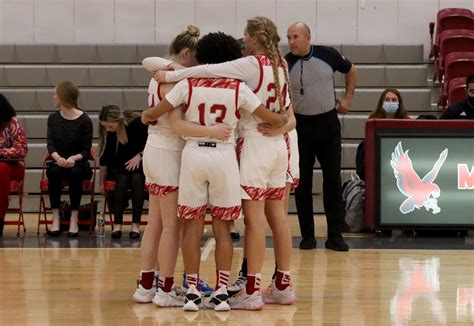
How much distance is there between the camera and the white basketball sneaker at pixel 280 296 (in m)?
5.99

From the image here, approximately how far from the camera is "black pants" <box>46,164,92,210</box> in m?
9.43

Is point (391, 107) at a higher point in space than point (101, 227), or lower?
higher

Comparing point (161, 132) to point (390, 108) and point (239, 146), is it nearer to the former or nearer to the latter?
point (239, 146)

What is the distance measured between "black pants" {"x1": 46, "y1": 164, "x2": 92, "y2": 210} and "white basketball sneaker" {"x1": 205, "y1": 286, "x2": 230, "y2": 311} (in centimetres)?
A: 388

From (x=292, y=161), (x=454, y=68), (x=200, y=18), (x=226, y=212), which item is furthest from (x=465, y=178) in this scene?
(x=200, y=18)

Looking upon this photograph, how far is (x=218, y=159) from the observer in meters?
5.63

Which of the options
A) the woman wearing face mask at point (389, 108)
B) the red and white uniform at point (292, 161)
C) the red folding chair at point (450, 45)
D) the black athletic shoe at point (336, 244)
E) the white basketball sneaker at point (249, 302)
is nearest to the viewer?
the white basketball sneaker at point (249, 302)

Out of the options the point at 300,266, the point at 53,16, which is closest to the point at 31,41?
the point at 53,16

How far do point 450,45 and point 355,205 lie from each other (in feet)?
13.7

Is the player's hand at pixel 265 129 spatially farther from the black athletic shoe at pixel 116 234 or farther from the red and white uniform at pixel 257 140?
the black athletic shoe at pixel 116 234

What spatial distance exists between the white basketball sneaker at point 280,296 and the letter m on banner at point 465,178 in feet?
11.8

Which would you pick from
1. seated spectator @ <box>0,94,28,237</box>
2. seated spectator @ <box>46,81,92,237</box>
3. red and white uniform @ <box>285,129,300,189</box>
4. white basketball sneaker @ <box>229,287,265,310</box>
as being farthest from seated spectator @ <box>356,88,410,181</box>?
white basketball sneaker @ <box>229,287,265,310</box>

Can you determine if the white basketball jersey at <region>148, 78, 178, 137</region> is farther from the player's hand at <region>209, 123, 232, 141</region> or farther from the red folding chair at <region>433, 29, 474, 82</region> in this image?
the red folding chair at <region>433, 29, 474, 82</region>

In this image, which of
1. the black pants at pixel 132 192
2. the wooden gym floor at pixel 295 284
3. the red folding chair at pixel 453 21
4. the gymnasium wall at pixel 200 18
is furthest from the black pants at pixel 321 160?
the gymnasium wall at pixel 200 18
